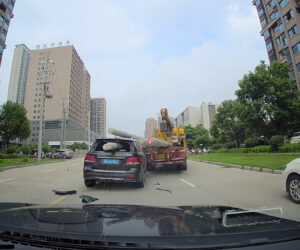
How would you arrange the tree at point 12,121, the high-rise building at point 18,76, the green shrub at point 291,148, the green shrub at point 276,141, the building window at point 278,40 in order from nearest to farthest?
the green shrub at point 291,148, the green shrub at point 276,141, the tree at point 12,121, the building window at point 278,40, the high-rise building at point 18,76

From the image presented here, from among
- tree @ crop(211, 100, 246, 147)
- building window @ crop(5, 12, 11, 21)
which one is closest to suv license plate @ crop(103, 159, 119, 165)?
tree @ crop(211, 100, 246, 147)

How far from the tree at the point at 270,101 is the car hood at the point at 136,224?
2856cm

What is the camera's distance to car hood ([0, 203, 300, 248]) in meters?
1.95

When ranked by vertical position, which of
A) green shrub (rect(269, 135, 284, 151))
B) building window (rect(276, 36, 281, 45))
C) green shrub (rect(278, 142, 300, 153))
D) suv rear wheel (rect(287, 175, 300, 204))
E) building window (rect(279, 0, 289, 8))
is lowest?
suv rear wheel (rect(287, 175, 300, 204))

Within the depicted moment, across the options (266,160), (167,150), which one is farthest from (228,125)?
(167,150)

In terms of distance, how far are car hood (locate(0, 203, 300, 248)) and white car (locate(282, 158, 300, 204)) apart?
3849mm

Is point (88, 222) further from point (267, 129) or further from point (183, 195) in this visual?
point (267, 129)

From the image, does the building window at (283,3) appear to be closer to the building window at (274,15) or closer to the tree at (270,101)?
the building window at (274,15)

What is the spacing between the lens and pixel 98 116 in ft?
259

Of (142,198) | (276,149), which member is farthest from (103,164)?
(276,149)

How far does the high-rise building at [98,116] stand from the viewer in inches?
3071

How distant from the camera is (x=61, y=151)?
3991 centimetres

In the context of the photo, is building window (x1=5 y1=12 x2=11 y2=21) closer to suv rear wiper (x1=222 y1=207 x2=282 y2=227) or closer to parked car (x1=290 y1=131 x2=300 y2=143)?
parked car (x1=290 y1=131 x2=300 y2=143)

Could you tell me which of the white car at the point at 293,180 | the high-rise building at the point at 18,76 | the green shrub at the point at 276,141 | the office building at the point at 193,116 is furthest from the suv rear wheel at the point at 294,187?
the office building at the point at 193,116
